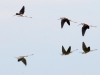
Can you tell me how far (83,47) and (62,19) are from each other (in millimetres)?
4710

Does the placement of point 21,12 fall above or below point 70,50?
above

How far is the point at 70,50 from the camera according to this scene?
249 feet

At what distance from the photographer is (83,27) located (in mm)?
72250

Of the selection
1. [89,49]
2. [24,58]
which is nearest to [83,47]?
[89,49]

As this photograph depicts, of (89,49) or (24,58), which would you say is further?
(24,58)

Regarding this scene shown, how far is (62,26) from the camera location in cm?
7338

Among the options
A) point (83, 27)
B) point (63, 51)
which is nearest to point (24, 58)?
point (63, 51)

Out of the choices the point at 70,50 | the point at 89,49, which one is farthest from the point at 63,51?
the point at 89,49

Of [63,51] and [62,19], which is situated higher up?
[62,19]

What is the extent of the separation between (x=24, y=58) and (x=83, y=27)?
10721 mm

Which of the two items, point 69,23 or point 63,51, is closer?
point 69,23

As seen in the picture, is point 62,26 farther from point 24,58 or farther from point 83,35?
point 24,58

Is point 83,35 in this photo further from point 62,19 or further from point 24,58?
point 24,58

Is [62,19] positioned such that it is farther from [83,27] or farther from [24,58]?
[24,58]
